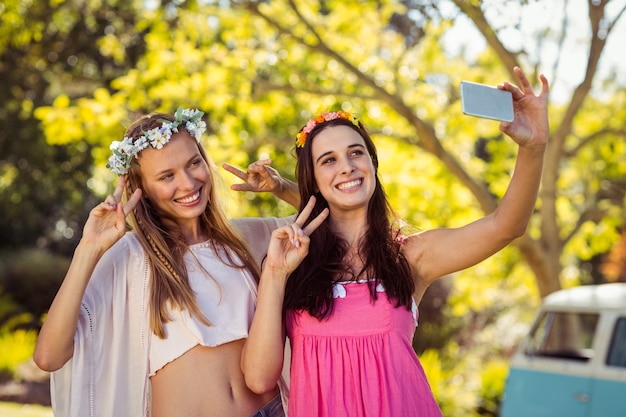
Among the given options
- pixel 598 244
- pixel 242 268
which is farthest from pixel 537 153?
pixel 598 244

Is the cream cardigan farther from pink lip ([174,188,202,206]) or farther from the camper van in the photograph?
the camper van

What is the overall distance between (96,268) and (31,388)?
8.93 meters

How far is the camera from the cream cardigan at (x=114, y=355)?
291 centimetres

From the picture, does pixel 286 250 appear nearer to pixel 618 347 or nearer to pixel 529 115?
pixel 529 115

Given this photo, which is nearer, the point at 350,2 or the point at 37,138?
the point at 350,2

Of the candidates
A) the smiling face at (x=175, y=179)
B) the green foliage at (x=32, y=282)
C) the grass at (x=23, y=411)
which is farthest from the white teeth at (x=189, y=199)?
the green foliage at (x=32, y=282)

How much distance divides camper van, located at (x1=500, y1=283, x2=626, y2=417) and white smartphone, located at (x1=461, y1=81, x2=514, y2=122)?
15.0 ft

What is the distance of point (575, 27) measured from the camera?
8414 mm

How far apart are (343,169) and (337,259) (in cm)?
31

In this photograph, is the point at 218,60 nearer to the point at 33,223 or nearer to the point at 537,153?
the point at 537,153

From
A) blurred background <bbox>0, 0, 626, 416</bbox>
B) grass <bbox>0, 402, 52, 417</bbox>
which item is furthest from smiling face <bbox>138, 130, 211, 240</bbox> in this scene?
grass <bbox>0, 402, 52, 417</bbox>

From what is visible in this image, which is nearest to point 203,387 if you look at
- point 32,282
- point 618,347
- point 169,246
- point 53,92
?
point 169,246

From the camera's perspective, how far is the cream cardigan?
9.53 feet

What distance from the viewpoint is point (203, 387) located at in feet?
9.54
